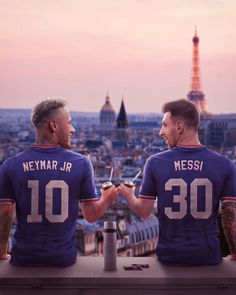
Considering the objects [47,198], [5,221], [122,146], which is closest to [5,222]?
[5,221]

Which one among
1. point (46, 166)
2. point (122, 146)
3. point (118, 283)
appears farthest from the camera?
point (122, 146)

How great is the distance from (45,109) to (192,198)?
55cm

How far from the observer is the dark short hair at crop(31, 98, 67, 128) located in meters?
2.73

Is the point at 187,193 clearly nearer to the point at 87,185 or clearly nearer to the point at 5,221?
the point at 87,185

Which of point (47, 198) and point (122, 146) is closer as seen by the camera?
point (47, 198)

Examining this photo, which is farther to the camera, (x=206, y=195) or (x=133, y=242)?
(x=133, y=242)

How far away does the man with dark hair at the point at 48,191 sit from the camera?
2705 millimetres

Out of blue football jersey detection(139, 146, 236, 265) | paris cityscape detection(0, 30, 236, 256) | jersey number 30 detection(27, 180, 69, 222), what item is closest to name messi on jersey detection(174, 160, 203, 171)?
blue football jersey detection(139, 146, 236, 265)

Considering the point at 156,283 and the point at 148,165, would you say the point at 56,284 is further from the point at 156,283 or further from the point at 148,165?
the point at 148,165

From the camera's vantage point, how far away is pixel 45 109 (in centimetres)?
273

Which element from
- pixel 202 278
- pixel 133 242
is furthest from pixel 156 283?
pixel 133 242

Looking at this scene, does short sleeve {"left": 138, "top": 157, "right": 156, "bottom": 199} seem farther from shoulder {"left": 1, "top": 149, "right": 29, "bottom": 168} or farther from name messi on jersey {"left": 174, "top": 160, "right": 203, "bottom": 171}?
shoulder {"left": 1, "top": 149, "right": 29, "bottom": 168}

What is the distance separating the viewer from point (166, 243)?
271 centimetres

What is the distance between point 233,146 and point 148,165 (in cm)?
603
